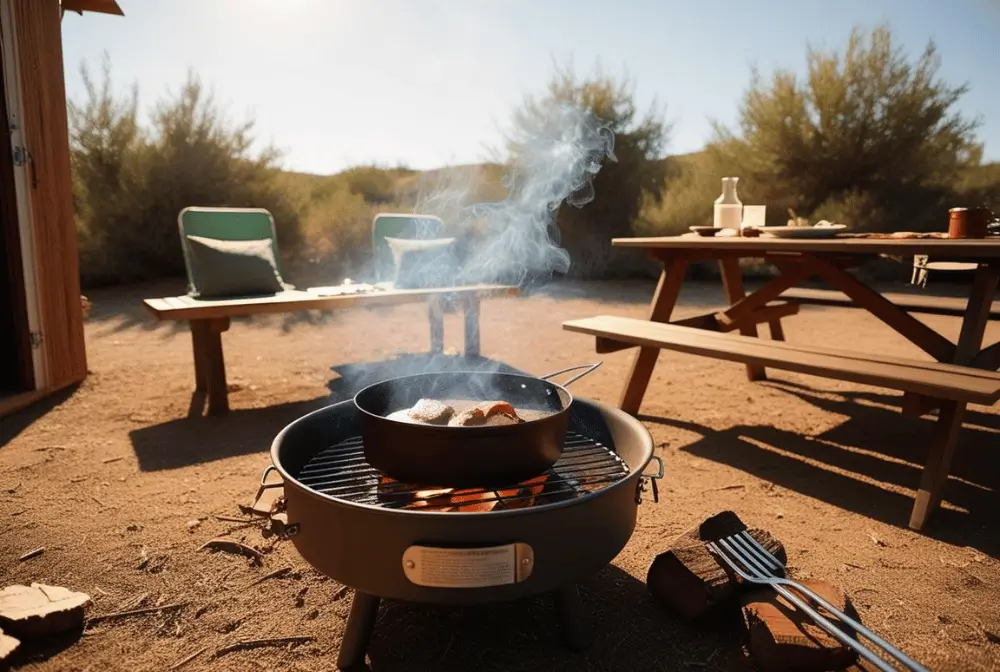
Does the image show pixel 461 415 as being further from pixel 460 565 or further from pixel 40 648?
pixel 40 648

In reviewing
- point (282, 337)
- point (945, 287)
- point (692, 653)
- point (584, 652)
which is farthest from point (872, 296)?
point (945, 287)

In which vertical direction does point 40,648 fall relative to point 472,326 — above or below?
below

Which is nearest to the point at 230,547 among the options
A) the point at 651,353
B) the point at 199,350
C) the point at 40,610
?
the point at 40,610

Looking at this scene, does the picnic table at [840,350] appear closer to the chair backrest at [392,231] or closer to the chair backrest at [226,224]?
the chair backrest at [392,231]

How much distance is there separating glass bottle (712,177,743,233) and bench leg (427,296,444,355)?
203 centimetres

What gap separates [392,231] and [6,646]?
4.25 m

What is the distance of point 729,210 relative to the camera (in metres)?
3.56

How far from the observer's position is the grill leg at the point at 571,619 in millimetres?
1513

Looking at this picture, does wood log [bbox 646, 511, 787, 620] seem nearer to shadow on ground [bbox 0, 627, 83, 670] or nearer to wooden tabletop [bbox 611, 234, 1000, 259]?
wooden tabletop [bbox 611, 234, 1000, 259]

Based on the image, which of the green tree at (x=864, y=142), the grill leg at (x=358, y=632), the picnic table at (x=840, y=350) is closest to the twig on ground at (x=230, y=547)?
the grill leg at (x=358, y=632)

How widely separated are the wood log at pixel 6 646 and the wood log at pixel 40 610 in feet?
0.12

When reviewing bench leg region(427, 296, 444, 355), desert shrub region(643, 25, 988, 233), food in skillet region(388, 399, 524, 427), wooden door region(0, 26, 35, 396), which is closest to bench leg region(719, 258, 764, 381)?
bench leg region(427, 296, 444, 355)

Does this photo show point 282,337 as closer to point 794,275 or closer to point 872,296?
point 794,275

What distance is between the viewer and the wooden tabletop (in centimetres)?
228
